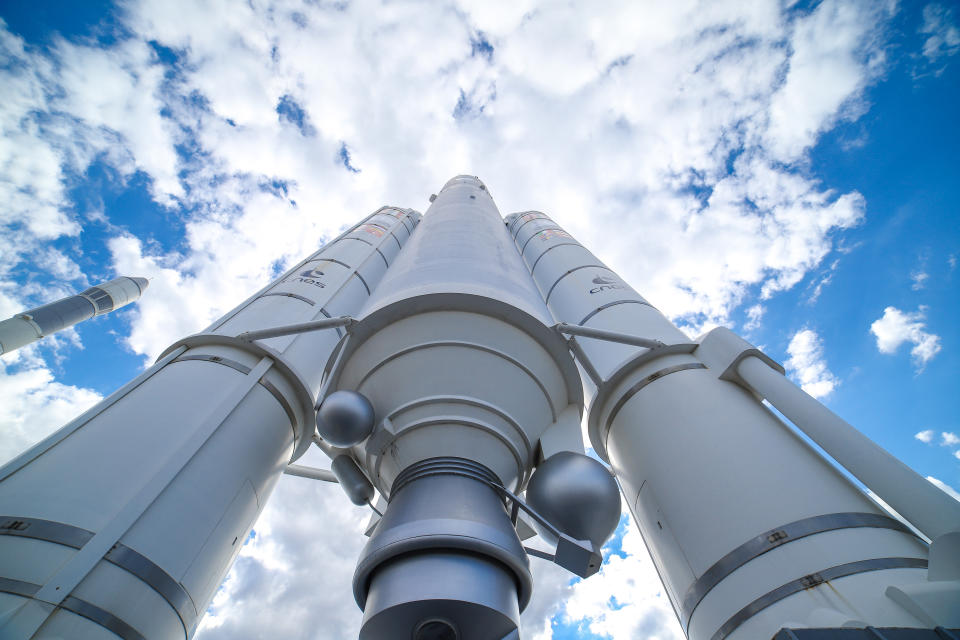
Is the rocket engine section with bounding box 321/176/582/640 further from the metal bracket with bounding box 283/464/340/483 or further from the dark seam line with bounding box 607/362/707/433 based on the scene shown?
the metal bracket with bounding box 283/464/340/483

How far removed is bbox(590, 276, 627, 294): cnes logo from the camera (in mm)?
6527

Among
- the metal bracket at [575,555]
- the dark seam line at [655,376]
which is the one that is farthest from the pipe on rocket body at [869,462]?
the metal bracket at [575,555]

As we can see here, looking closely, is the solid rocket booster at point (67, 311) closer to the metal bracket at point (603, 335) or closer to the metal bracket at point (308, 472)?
the metal bracket at point (308, 472)

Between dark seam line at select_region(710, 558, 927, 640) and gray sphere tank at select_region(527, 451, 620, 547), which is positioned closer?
dark seam line at select_region(710, 558, 927, 640)

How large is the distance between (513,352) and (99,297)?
17606 millimetres

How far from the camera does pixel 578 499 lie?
3.10 meters

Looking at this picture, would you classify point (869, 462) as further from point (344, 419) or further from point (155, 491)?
point (155, 491)

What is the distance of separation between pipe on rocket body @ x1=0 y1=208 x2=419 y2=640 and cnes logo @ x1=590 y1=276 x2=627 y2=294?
163 inches

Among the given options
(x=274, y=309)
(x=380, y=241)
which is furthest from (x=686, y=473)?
(x=380, y=241)

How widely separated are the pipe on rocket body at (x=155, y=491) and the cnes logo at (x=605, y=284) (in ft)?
13.6

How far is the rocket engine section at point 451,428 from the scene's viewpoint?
2.39 metres

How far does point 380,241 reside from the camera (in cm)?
955

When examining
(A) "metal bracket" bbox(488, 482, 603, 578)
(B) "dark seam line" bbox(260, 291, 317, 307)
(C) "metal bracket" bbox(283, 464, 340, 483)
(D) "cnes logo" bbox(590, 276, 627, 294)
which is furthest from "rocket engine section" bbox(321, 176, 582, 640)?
(D) "cnes logo" bbox(590, 276, 627, 294)

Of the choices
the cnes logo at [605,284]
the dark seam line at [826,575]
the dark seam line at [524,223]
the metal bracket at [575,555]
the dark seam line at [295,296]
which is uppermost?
the dark seam line at [524,223]
